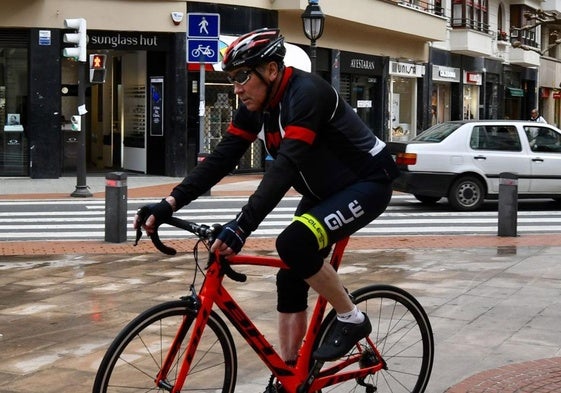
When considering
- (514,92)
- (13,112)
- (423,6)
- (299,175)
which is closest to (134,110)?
(13,112)

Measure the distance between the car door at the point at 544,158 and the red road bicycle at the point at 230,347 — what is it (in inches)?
481

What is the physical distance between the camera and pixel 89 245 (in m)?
11.8

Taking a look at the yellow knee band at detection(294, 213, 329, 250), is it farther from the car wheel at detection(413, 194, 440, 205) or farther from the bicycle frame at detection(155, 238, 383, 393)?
the car wheel at detection(413, 194, 440, 205)

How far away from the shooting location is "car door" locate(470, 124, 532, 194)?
1644 centimetres

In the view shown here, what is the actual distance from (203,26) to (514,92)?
1239 inches

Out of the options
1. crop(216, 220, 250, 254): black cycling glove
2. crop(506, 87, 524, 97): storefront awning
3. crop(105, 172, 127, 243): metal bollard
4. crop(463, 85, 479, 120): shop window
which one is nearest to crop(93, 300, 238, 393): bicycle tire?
crop(216, 220, 250, 254): black cycling glove

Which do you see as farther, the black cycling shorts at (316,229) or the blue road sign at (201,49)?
the blue road sign at (201,49)

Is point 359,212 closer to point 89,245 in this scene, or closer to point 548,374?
point 548,374

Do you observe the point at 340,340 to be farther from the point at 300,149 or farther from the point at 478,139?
the point at 478,139

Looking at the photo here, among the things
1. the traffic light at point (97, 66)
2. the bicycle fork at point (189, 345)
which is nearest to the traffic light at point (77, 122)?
the traffic light at point (97, 66)

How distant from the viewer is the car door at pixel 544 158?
54.5 feet

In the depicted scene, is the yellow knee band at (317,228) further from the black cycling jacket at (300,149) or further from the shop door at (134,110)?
the shop door at (134,110)

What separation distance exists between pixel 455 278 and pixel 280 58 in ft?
A: 17.9

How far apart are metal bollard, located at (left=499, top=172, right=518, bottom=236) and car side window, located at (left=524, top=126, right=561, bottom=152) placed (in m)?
4.36
